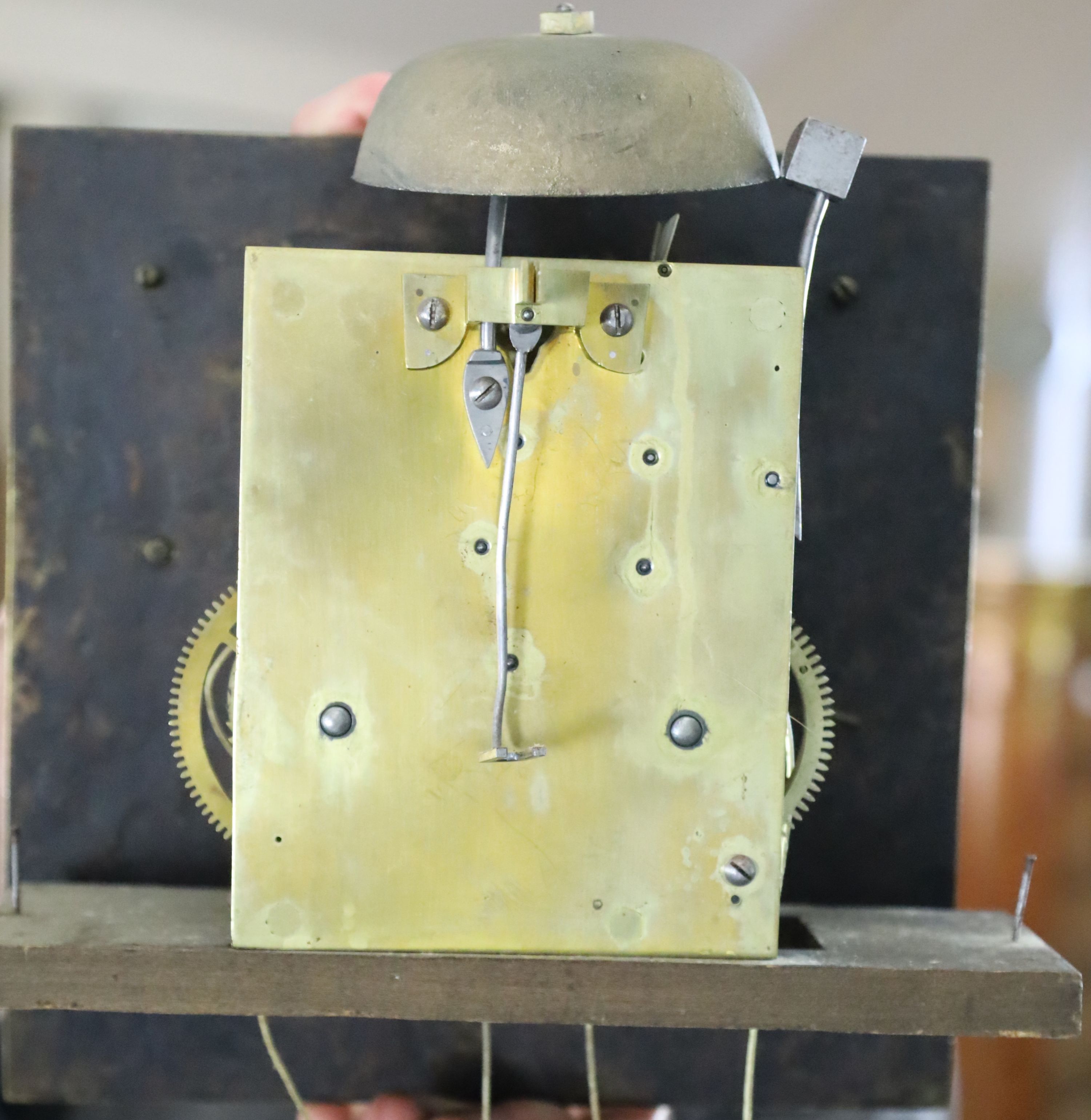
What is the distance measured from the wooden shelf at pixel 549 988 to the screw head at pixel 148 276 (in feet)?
1.79

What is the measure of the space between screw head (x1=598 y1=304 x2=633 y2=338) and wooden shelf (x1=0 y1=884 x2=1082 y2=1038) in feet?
1.39

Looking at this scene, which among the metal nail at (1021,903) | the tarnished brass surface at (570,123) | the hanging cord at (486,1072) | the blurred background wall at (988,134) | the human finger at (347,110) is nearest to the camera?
the tarnished brass surface at (570,123)

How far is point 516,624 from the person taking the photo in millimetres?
861

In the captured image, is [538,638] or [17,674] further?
[17,674]

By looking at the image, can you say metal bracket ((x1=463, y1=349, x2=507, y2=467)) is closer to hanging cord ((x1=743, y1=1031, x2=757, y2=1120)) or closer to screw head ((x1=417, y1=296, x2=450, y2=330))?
screw head ((x1=417, y1=296, x2=450, y2=330))

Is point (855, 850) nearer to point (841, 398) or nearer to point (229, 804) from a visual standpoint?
point (841, 398)

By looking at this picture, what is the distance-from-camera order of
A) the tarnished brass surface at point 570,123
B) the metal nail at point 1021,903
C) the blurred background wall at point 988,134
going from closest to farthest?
the tarnished brass surface at point 570,123, the metal nail at point 1021,903, the blurred background wall at point 988,134

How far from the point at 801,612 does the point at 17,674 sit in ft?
2.27

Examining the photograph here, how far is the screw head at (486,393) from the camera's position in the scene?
846 mm

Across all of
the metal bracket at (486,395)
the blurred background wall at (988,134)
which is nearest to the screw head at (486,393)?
the metal bracket at (486,395)

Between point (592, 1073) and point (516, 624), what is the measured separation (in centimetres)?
43

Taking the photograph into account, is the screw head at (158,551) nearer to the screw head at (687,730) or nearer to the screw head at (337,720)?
the screw head at (337,720)

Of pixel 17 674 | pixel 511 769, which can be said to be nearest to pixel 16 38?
pixel 17 674

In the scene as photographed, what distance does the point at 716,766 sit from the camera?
2.85ft
